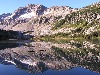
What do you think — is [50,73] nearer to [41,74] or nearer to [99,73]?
[41,74]

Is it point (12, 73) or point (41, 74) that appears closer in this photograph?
point (41, 74)

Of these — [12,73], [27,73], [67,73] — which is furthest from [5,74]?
[67,73]

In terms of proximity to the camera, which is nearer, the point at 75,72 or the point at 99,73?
the point at 99,73

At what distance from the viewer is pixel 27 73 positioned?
126 ft

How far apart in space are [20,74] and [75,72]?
8.76 meters

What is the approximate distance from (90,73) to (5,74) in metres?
13.5

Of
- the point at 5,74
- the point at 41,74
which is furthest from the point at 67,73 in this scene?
the point at 5,74

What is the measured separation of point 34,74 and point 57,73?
376 centimetres

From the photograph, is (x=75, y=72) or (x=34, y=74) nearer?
(x=34, y=74)

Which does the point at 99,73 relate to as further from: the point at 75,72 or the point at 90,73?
the point at 75,72

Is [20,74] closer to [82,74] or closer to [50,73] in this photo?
[50,73]

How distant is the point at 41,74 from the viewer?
122ft

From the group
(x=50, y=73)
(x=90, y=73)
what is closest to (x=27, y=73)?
(x=50, y=73)

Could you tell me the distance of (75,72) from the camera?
3962cm
